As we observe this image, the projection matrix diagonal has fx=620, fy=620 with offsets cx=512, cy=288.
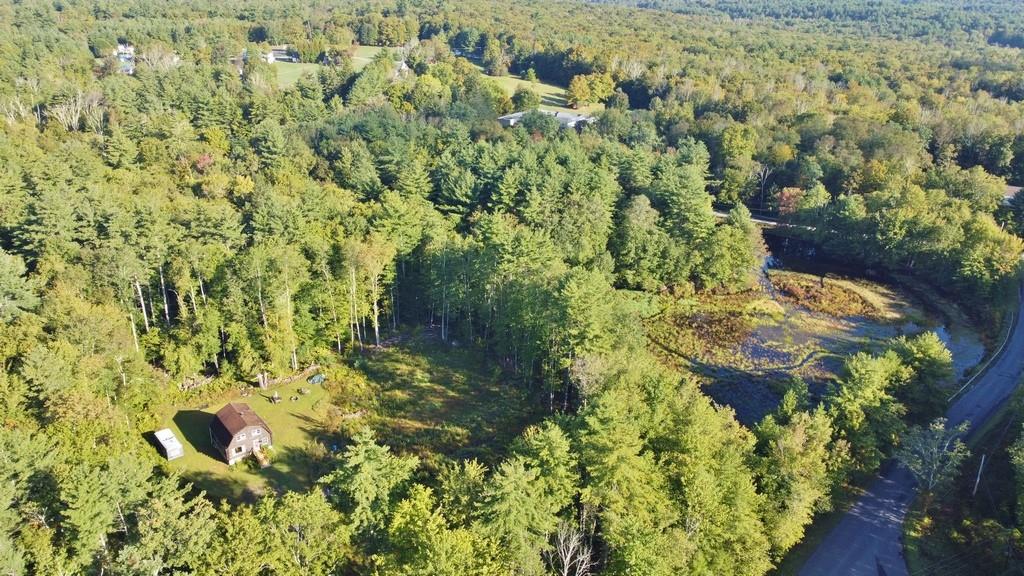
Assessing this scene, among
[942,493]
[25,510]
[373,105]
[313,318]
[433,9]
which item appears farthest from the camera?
[433,9]

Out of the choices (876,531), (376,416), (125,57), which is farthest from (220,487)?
(125,57)

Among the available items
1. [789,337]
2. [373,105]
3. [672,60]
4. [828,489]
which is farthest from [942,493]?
[672,60]

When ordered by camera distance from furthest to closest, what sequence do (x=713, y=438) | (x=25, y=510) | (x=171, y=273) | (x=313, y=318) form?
(x=313, y=318) < (x=171, y=273) < (x=713, y=438) < (x=25, y=510)

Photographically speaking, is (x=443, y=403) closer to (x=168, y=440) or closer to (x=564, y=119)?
(x=168, y=440)

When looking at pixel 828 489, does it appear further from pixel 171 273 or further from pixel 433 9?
pixel 433 9

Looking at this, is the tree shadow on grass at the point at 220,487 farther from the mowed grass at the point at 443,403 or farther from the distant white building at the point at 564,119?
the distant white building at the point at 564,119

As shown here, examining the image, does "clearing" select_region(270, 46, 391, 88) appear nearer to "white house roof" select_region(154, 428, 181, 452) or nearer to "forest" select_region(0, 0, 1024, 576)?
"forest" select_region(0, 0, 1024, 576)
